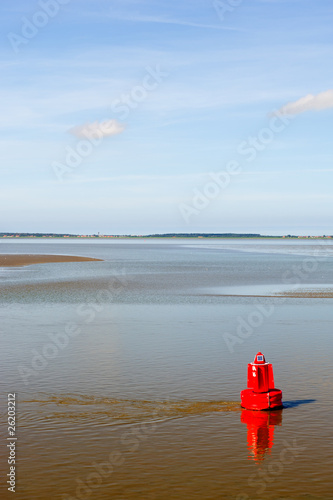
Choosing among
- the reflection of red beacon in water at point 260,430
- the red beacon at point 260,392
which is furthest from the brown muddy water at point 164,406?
the red beacon at point 260,392

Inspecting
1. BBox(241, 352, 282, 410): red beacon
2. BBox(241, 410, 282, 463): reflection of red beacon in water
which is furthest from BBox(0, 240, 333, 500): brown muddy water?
BBox(241, 352, 282, 410): red beacon

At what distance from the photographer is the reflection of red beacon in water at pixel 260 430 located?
11.3m

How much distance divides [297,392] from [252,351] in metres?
5.66

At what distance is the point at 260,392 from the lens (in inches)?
543

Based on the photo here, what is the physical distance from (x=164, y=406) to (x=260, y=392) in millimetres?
2212

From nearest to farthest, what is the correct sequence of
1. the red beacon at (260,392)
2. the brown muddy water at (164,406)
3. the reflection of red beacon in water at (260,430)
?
1. the brown muddy water at (164,406)
2. the reflection of red beacon in water at (260,430)
3. the red beacon at (260,392)

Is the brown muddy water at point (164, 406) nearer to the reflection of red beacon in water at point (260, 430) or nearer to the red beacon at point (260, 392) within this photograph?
the reflection of red beacon in water at point (260, 430)

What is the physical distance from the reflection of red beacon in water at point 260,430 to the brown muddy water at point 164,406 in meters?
0.04

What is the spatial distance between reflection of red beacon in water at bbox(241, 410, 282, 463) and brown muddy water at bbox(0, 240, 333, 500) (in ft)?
0.12

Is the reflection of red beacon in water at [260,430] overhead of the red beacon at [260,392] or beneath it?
beneath

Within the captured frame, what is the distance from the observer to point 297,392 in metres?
15.4

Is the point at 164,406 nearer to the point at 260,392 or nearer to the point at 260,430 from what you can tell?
the point at 260,392

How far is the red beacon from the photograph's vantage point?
44.8 feet

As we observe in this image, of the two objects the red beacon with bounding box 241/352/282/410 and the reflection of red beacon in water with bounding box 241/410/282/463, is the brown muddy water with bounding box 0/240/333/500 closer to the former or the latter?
the reflection of red beacon in water with bounding box 241/410/282/463
